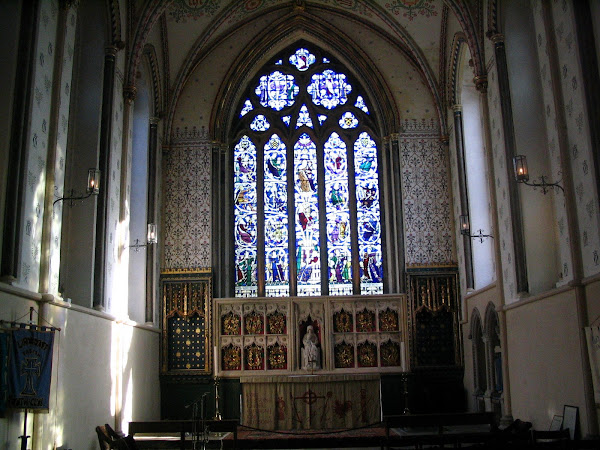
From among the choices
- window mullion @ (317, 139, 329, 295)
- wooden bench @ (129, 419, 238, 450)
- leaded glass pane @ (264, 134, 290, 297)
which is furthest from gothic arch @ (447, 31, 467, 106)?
wooden bench @ (129, 419, 238, 450)

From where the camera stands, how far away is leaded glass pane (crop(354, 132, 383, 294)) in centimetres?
1872

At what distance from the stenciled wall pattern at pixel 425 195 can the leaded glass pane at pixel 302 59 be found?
11.2 ft

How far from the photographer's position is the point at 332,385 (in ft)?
54.2

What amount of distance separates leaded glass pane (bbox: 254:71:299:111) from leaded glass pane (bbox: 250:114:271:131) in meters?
0.41

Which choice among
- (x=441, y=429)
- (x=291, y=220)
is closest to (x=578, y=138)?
(x=441, y=429)

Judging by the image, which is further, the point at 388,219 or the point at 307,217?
the point at 307,217

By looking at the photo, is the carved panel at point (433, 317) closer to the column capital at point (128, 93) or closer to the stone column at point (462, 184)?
the stone column at point (462, 184)

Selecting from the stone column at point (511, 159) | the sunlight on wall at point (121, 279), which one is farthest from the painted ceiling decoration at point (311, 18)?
the sunlight on wall at point (121, 279)

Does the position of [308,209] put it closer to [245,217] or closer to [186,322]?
[245,217]

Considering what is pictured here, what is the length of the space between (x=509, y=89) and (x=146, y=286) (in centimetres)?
971

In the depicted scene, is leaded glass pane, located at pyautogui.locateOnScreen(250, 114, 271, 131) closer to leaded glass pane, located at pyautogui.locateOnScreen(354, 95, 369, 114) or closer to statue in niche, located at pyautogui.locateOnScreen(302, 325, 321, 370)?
leaded glass pane, located at pyautogui.locateOnScreen(354, 95, 369, 114)

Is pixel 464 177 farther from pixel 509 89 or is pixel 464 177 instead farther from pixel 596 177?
pixel 596 177

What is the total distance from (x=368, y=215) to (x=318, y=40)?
5226 millimetres

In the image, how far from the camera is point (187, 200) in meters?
18.7
